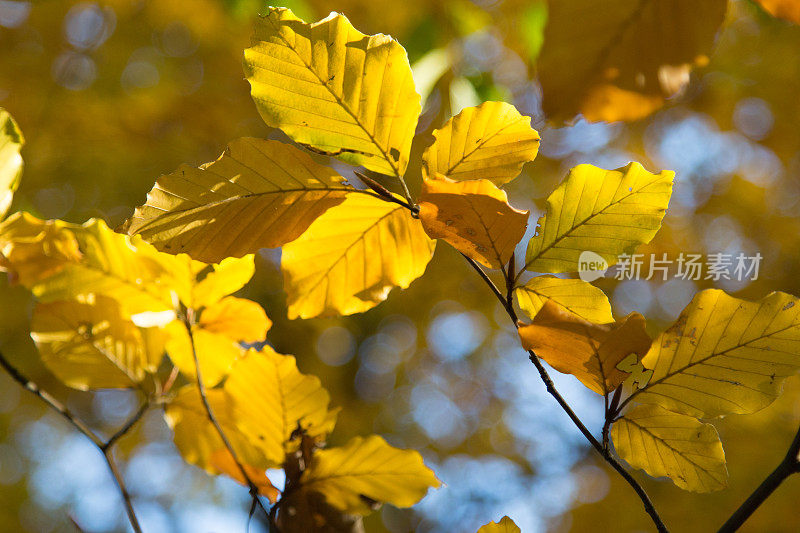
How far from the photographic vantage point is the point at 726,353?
1.03 ft

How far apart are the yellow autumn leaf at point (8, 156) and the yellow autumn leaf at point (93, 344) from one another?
0.09m

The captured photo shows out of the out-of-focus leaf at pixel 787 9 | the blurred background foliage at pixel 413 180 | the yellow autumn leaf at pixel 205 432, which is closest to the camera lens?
the out-of-focus leaf at pixel 787 9

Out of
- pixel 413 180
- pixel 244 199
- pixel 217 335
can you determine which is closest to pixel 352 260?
pixel 244 199

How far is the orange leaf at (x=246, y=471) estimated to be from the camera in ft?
1.52

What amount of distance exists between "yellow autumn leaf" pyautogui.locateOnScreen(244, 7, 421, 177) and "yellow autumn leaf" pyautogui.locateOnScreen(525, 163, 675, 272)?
4.0 inches

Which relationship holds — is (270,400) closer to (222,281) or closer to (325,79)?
(222,281)

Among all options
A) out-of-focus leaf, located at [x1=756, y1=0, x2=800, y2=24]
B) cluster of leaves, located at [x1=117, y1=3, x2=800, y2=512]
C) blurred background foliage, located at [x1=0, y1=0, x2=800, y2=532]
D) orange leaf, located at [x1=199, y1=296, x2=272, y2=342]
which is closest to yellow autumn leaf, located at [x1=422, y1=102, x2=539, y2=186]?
cluster of leaves, located at [x1=117, y1=3, x2=800, y2=512]

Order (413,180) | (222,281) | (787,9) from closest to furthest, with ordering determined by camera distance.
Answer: (787,9), (222,281), (413,180)

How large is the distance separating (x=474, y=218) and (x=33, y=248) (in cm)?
35

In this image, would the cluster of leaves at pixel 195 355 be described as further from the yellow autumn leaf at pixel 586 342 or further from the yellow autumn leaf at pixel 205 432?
the yellow autumn leaf at pixel 586 342

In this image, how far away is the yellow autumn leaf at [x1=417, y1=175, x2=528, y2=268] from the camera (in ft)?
0.93

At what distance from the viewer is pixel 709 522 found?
2158 mm

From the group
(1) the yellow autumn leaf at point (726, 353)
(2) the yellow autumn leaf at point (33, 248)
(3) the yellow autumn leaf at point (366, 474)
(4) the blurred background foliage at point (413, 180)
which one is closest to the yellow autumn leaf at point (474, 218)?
(1) the yellow autumn leaf at point (726, 353)

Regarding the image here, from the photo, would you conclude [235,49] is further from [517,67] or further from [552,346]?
[552,346]
